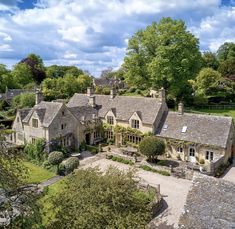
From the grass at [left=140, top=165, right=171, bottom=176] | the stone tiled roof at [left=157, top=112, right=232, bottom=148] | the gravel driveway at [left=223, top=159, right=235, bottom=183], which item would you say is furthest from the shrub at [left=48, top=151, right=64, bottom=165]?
the gravel driveway at [left=223, top=159, right=235, bottom=183]

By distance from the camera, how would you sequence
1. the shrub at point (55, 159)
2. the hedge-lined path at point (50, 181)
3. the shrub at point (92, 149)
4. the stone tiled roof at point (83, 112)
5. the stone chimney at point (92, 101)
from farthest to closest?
1. the stone chimney at point (92, 101)
2. the stone tiled roof at point (83, 112)
3. the shrub at point (92, 149)
4. the shrub at point (55, 159)
5. the hedge-lined path at point (50, 181)

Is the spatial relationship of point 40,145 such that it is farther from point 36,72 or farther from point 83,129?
point 36,72

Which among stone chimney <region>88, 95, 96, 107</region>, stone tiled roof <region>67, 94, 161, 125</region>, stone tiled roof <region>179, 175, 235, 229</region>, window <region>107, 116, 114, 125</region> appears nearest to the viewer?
stone tiled roof <region>179, 175, 235, 229</region>

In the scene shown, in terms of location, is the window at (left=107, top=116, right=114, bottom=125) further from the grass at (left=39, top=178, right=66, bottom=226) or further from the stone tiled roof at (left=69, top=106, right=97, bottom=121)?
the grass at (left=39, top=178, right=66, bottom=226)

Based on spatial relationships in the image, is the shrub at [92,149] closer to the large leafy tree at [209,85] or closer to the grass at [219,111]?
the grass at [219,111]

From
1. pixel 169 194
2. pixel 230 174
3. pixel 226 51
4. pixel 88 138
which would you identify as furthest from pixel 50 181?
pixel 226 51

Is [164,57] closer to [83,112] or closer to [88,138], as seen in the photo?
[83,112]

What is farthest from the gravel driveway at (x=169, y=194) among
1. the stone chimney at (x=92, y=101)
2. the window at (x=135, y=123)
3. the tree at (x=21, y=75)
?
the tree at (x=21, y=75)
